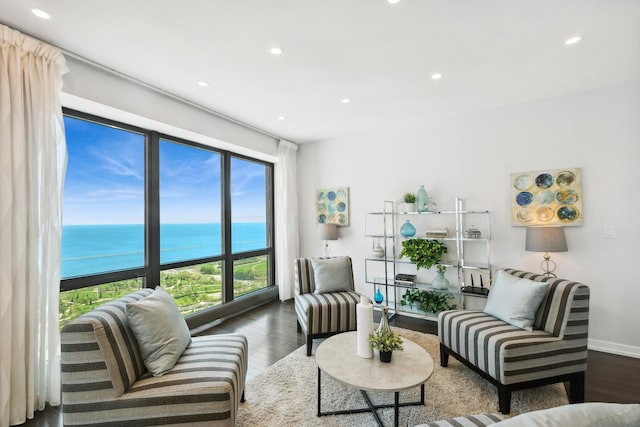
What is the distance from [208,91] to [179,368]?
8.34 ft

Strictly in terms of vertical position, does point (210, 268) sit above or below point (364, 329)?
above

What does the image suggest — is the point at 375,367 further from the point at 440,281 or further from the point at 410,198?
the point at 410,198

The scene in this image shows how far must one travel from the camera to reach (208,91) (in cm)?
295

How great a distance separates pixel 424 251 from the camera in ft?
11.8

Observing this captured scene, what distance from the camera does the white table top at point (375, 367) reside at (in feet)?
5.57

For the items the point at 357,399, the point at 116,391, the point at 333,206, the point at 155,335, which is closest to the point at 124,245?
the point at 155,335

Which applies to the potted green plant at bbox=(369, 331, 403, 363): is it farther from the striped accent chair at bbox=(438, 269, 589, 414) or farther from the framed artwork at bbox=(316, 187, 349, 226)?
the framed artwork at bbox=(316, 187, 349, 226)

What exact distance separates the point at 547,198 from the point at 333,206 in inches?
109

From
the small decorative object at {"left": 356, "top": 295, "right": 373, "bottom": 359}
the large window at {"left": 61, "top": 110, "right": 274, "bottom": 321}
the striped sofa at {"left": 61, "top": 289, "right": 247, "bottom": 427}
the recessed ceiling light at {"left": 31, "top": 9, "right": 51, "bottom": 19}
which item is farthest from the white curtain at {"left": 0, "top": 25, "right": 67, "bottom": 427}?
the small decorative object at {"left": 356, "top": 295, "right": 373, "bottom": 359}

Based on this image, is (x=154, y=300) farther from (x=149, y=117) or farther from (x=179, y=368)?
(x=149, y=117)

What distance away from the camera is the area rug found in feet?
6.28

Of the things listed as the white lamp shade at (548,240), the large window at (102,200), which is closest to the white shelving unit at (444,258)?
the white lamp shade at (548,240)

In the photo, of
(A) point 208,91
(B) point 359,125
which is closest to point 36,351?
(A) point 208,91

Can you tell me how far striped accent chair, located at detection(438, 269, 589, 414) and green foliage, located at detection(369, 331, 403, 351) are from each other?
2.28ft
